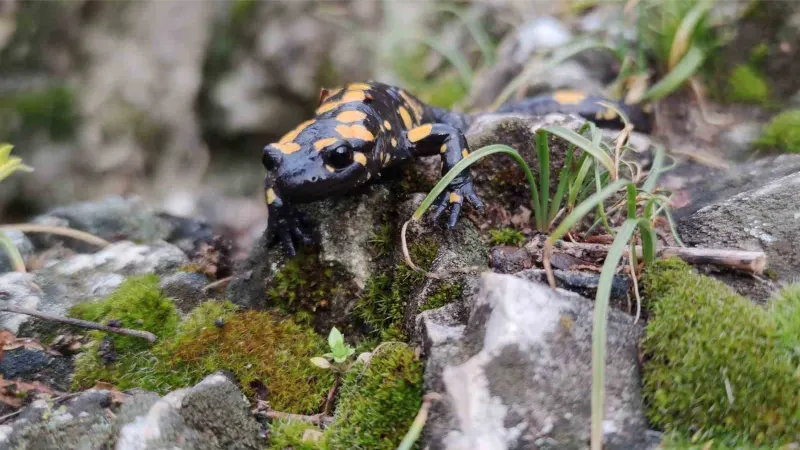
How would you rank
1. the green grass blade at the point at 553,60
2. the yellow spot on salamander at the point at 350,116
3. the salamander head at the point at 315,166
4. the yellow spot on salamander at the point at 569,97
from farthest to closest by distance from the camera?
1. the yellow spot on salamander at the point at 569,97
2. the green grass blade at the point at 553,60
3. the yellow spot on salamander at the point at 350,116
4. the salamander head at the point at 315,166

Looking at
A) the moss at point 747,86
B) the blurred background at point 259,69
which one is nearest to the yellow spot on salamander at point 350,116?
the blurred background at point 259,69

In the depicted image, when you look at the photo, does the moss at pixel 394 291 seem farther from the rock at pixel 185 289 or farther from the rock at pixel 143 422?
the rock at pixel 185 289

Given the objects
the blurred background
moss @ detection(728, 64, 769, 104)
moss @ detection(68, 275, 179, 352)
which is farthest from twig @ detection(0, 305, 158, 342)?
moss @ detection(728, 64, 769, 104)

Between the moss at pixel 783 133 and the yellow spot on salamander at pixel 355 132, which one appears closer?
the yellow spot on salamander at pixel 355 132

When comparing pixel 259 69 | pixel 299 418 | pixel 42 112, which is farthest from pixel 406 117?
pixel 42 112

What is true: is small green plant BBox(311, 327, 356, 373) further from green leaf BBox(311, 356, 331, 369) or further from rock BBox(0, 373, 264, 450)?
rock BBox(0, 373, 264, 450)

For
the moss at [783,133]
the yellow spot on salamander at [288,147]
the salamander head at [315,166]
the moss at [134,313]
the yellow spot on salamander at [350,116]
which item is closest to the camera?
the moss at [134,313]

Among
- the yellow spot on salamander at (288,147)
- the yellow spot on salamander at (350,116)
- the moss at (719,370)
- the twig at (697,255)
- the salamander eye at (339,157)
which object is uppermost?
the yellow spot on salamander at (350,116)
